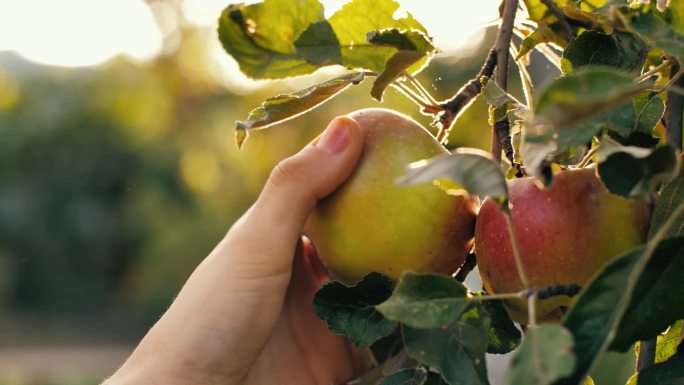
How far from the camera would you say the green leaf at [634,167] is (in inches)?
15.7

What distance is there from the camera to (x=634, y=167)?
0.43 meters

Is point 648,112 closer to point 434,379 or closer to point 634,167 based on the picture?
point 634,167

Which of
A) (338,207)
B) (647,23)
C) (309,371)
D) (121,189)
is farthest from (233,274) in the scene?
(121,189)

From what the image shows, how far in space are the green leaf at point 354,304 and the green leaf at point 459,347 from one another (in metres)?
0.07

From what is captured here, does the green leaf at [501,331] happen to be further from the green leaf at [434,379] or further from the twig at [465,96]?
the twig at [465,96]

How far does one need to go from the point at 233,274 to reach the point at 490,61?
0.31 m

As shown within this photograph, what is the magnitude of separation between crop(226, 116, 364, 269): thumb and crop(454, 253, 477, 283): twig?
13 cm

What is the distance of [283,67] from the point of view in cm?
67

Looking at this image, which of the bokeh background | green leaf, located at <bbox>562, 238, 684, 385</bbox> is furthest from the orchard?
the bokeh background

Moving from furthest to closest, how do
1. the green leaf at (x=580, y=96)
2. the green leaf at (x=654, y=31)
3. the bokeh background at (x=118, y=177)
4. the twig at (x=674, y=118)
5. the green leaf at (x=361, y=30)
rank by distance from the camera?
the bokeh background at (x=118, y=177) → the green leaf at (x=361, y=30) → the twig at (x=674, y=118) → the green leaf at (x=654, y=31) → the green leaf at (x=580, y=96)

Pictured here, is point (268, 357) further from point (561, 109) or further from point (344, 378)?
point (561, 109)

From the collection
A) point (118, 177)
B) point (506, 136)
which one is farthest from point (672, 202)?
point (118, 177)

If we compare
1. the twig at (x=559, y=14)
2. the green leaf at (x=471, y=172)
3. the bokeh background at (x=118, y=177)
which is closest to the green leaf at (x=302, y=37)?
the twig at (x=559, y=14)

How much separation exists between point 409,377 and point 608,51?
10.4 inches
